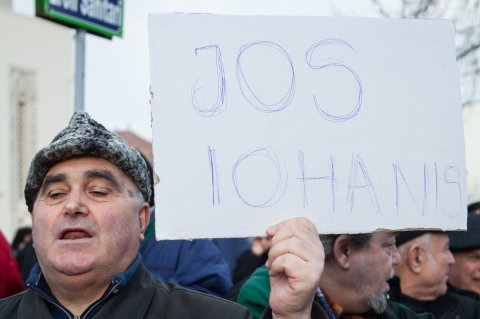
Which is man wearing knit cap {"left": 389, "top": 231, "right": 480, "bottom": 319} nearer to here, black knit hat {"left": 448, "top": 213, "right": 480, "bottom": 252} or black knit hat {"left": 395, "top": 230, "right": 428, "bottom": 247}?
black knit hat {"left": 395, "top": 230, "right": 428, "bottom": 247}

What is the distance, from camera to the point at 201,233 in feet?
6.08

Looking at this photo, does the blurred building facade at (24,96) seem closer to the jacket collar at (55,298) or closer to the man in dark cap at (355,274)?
Result: the man in dark cap at (355,274)

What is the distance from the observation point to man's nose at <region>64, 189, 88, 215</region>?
6.79ft

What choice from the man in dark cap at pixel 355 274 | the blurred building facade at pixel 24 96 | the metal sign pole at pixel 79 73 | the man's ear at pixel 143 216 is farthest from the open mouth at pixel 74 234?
the blurred building facade at pixel 24 96

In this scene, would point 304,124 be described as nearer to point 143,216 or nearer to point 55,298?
point 143,216

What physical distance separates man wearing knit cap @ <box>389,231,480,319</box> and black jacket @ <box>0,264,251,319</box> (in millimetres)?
1827

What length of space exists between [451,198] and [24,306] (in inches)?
52.8

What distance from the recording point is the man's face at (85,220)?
207 cm

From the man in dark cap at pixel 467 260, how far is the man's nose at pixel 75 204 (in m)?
2.79

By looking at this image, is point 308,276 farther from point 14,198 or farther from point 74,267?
point 14,198

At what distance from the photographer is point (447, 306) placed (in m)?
3.77

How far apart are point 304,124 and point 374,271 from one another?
1.05 m

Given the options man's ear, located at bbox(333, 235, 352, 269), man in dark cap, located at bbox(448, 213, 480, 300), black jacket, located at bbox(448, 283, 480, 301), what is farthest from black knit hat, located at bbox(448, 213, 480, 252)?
man's ear, located at bbox(333, 235, 352, 269)

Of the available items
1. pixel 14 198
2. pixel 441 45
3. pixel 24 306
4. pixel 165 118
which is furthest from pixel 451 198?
pixel 14 198
